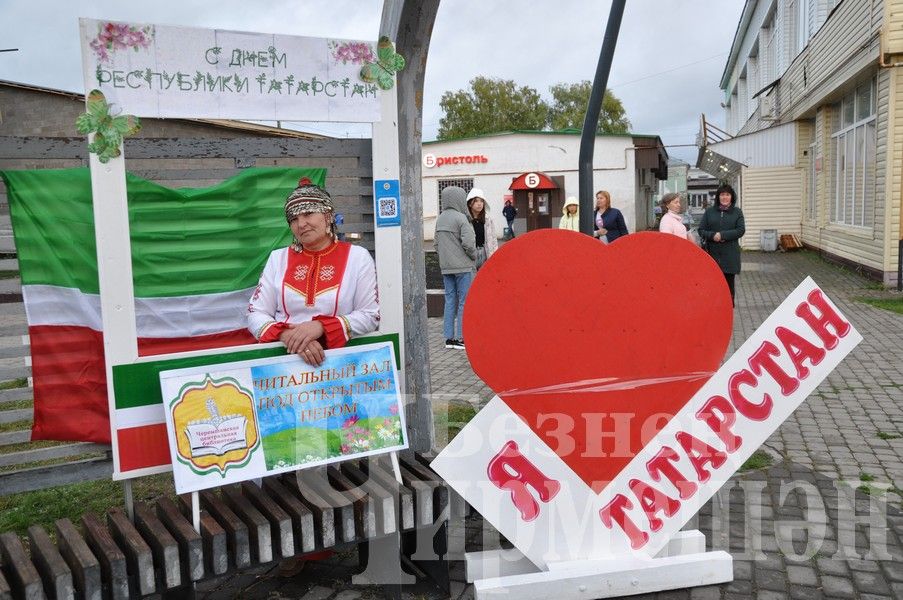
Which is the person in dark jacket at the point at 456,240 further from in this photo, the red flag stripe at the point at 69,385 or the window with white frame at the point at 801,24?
the window with white frame at the point at 801,24

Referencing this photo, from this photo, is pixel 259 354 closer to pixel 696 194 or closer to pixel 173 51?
pixel 173 51

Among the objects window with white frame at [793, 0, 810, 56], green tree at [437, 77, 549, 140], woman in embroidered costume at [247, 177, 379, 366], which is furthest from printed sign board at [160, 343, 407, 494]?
green tree at [437, 77, 549, 140]

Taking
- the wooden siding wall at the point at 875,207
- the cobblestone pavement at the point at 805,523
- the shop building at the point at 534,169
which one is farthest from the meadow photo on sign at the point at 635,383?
the shop building at the point at 534,169

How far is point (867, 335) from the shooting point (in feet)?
32.5

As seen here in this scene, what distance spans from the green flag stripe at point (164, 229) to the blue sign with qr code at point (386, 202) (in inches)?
11.1

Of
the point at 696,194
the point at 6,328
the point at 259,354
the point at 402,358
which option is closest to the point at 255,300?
the point at 259,354

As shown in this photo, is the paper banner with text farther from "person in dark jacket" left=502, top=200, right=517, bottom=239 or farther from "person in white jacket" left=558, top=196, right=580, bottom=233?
"person in dark jacket" left=502, top=200, right=517, bottom=239

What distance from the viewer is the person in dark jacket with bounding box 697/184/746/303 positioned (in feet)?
32.9

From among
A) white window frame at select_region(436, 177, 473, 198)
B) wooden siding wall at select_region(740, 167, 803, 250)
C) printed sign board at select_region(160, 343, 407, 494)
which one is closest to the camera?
printed sign board at select_region(160, 343, 407, 494)

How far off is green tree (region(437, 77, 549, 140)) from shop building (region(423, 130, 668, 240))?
2225 centimetres

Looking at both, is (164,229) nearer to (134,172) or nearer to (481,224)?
(134,172)

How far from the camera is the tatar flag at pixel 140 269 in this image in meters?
3.58

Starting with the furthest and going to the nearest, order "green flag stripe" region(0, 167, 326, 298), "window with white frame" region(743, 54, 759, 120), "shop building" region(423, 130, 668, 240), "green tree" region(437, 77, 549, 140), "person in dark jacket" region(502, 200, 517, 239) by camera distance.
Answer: "green tree" region(437, 77, 549, 140) < "window with white frame" region(743, 54, 759, 120) < "shop building" region(423, 130, 668, 240) < "person in dark jacket" region(502, 200, 517, 239) < "green flag stripe" region(0, 167, 326, 298)

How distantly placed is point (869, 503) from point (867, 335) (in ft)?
19.7
